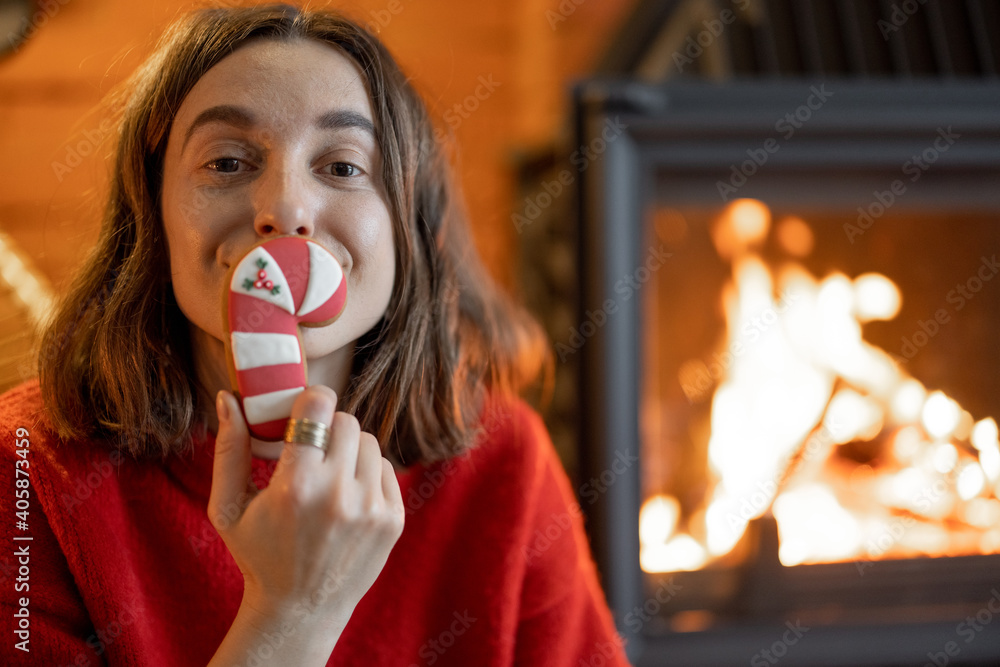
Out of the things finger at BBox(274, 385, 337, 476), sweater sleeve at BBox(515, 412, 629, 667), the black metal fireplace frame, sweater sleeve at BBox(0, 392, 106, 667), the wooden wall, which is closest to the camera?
finger at BBox(274, 385, 337, 476)

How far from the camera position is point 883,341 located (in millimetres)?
1464

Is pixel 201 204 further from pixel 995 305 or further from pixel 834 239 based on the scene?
pixel 995 305

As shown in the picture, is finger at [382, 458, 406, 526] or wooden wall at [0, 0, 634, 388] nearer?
finger at [382, 458, 406, 526]

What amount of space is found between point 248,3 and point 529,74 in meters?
0.95

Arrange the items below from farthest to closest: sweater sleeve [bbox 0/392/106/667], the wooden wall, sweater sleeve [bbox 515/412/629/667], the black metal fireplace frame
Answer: the wooden wall → the black metal fireplace frame → sweater sleeve [bbox 515/412/629/667] → sweater sleeve [bbox 0/392/106/667]

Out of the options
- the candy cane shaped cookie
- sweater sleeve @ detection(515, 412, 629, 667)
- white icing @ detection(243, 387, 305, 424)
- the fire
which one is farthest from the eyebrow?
the fire

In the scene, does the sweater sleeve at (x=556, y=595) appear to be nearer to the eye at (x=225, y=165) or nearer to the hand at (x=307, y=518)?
the hand at (x=307, y=518)

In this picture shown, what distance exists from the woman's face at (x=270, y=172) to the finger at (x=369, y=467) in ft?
0.39

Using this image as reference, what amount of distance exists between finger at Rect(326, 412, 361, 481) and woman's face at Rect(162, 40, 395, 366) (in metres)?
0.11

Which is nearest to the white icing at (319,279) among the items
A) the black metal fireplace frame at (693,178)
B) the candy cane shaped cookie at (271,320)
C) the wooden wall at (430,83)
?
the candy cane shaped cookie at (271,320)

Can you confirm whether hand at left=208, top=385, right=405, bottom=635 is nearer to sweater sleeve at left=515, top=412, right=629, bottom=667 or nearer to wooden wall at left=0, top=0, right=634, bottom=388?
sweater sleeve at left=515, top=412, right=629, bottom=667

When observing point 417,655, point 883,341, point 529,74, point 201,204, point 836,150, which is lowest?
point 417,655

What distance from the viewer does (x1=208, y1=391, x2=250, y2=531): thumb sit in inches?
23.7

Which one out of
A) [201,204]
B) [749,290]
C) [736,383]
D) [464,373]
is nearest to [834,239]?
[749,290]
